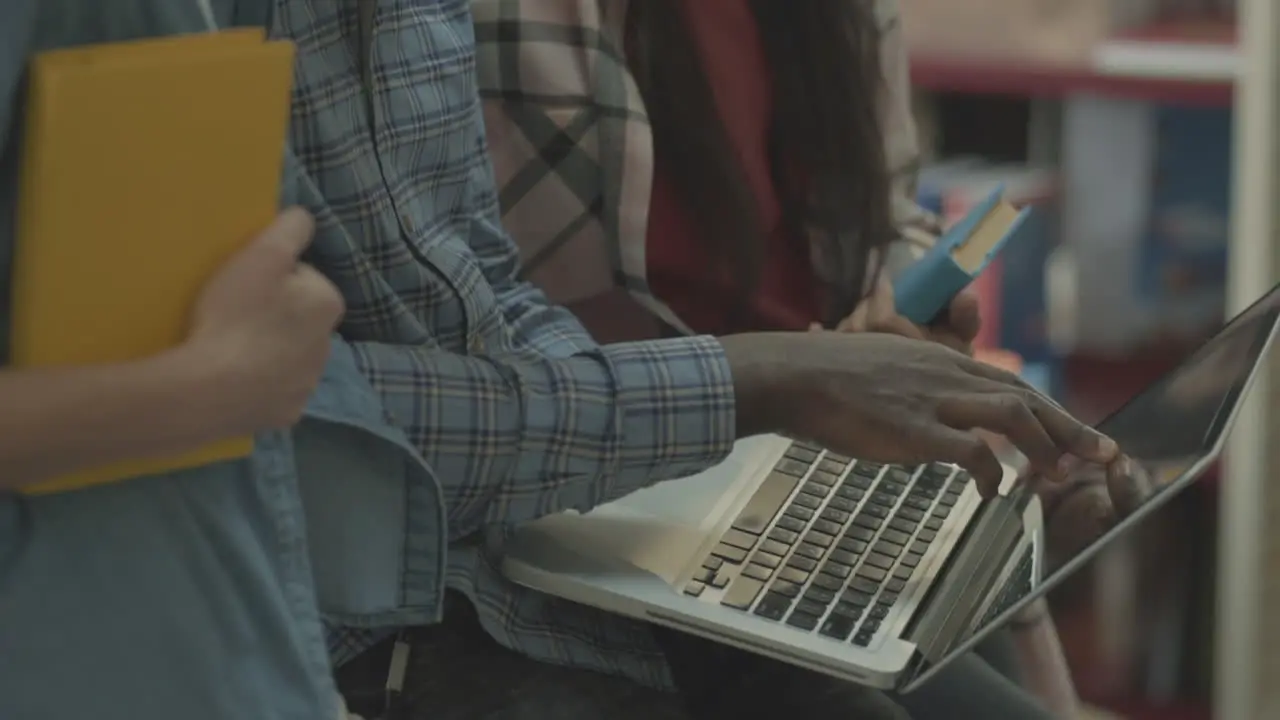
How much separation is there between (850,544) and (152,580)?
1.09 ft

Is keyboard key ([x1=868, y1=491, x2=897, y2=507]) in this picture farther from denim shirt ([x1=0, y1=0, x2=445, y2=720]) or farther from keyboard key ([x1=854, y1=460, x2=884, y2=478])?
denim shirt ([x1=0, y1=0, x2=445, y2=720])

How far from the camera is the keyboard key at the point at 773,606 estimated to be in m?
0.64

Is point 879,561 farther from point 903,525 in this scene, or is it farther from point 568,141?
point 568,141

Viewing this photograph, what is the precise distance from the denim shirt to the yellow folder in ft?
0.04

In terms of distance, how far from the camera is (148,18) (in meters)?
0.47

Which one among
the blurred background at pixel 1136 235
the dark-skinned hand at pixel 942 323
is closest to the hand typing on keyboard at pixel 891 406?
the dark-skinned hand at pixel 942 323

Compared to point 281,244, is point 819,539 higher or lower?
lower

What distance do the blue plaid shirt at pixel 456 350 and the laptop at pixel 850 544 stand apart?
0.11ft

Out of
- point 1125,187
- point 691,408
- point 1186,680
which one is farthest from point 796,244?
point 1186,680

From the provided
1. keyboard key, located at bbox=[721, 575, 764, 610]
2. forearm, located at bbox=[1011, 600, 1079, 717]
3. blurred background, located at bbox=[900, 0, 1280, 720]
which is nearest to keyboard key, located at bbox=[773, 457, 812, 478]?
keyboard key, located at bbox=[721, 575, 764, 610]

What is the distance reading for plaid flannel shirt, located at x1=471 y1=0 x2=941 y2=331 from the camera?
81 cm

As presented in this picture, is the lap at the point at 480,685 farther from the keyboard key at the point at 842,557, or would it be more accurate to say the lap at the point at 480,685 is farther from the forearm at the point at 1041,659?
the forearm at the point at 1041,659

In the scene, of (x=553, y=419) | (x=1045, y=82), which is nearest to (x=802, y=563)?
(x=553, y=419)

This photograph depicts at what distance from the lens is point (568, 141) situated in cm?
83
